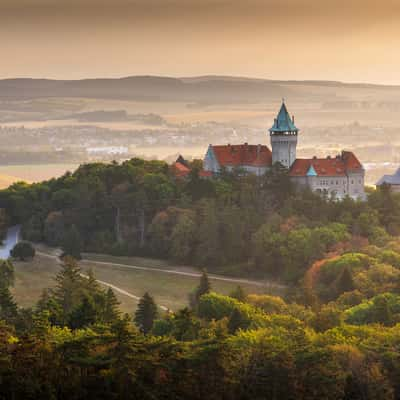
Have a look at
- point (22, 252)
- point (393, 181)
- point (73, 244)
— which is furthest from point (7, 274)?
point (393, 181)

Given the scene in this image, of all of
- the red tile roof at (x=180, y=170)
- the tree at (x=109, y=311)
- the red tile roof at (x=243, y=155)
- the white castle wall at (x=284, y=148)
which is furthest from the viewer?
the red tile roof at (x=180, y=170)

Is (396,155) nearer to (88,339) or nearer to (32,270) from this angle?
(32,270)

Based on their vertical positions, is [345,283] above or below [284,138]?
below

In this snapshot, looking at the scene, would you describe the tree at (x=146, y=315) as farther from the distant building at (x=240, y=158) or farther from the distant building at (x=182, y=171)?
the distant building at (x=182, y=171)

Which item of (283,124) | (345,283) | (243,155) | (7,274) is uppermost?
(283,124)

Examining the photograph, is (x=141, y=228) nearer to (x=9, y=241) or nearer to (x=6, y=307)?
(x=9, y=241)

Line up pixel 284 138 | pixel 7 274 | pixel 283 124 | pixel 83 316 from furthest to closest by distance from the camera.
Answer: pixel 284 138 → pixel 283 124 → pixel 7 274 → pixel 83 316

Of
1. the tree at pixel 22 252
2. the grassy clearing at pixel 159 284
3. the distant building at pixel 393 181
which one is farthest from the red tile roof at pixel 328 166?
the tree at pixel 22 252
